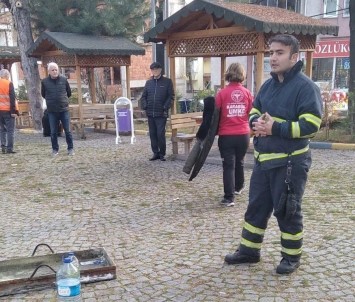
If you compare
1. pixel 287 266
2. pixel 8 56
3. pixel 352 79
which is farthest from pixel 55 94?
pixel 8 56

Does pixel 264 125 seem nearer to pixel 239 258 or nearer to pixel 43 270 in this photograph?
pixel 239 258

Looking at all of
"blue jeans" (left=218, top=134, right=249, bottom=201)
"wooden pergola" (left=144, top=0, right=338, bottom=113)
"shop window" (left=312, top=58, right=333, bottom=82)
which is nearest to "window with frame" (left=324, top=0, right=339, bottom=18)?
"shop window" (left=312, top=58, right=333, bottom=82)

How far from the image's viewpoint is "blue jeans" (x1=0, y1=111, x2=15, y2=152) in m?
9.84

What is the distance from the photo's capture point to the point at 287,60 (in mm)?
3480

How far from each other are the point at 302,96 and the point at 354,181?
4.03 meters

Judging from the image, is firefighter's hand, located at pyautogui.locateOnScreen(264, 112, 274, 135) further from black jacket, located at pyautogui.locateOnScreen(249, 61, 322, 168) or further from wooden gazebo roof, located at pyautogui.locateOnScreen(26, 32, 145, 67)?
wooden gazebo roof, located at pyautogui.locateOnScreen(26, 32, 145, 67)

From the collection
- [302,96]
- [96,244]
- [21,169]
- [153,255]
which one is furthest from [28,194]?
[302,96]

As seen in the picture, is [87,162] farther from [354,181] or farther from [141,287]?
[141,287]

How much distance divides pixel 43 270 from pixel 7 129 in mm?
6888

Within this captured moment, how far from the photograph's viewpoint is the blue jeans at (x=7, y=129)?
9.84 meters

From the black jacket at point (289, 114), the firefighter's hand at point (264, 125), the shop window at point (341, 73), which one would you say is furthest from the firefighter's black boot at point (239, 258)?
the shop window at point (341, 73)

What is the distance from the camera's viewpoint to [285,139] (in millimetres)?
3514

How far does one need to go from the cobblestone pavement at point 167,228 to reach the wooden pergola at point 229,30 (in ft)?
7.36

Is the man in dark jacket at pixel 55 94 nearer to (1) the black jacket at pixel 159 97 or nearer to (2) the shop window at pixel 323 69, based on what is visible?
(1) the black jacket at pixel 159 97
